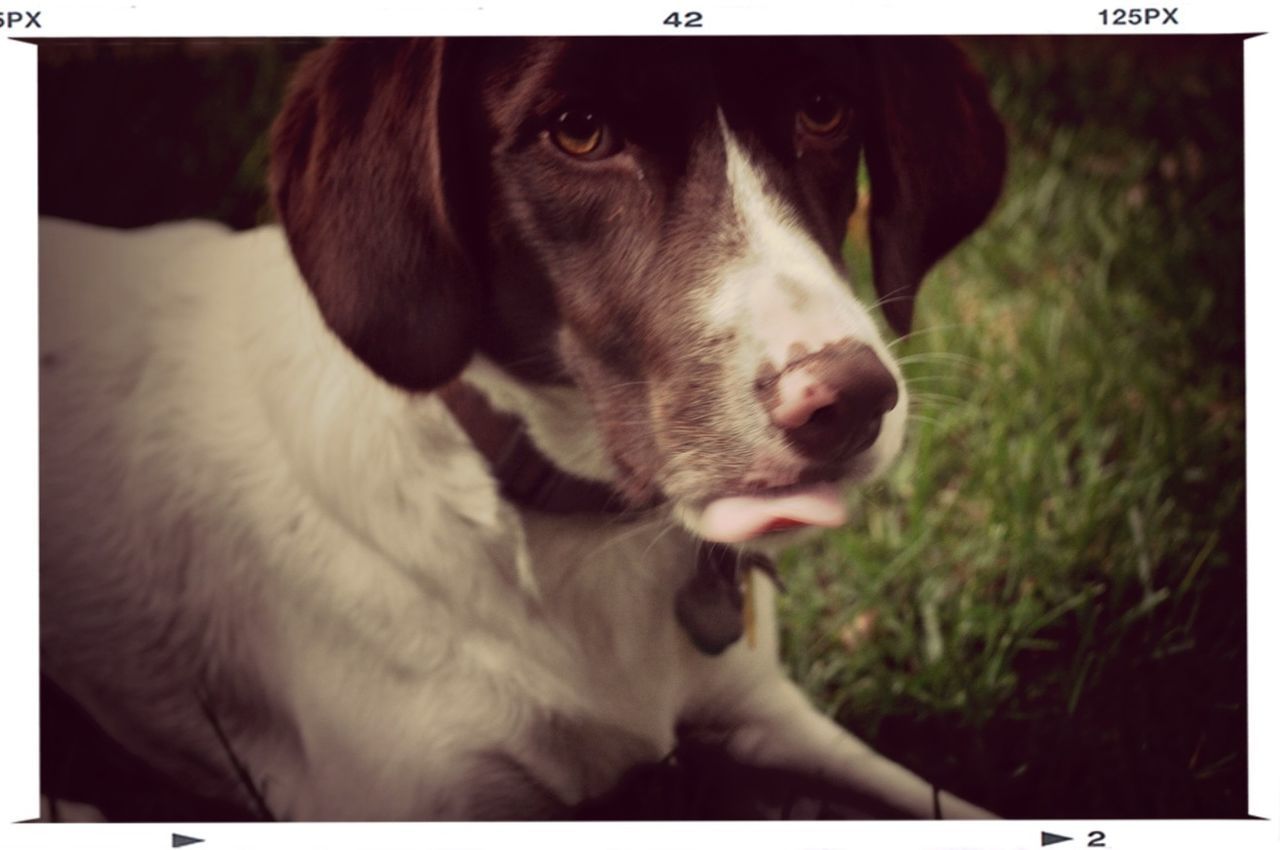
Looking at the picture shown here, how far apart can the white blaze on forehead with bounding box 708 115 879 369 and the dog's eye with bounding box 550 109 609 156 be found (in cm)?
13

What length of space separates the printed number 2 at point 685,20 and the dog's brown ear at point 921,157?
8.0 inches

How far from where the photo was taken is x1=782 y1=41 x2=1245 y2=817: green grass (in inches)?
73.7

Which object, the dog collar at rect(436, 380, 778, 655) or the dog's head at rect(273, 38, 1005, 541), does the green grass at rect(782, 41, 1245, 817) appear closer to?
the dog collar at rect(436, 380, 778, 655)

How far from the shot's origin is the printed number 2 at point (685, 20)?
1.68 metres

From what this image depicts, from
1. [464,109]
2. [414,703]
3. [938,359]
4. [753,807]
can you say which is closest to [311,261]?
[464,109]

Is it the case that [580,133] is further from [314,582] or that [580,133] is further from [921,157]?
[314,582]

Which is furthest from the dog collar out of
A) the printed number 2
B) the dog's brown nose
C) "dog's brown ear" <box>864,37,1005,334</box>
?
the printed number 2

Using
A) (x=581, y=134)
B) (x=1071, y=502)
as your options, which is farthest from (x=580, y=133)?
(x=1071, y=502)

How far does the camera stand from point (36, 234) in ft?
5.88

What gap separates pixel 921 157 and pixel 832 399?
451mm

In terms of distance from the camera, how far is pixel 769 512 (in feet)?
5.02

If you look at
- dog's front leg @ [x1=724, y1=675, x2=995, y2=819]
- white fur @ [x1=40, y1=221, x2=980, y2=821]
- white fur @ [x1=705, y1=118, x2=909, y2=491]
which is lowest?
dog's front leg @ [x1=724, y1=675, x2=995, y2=819]

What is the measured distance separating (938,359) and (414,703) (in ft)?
3.29

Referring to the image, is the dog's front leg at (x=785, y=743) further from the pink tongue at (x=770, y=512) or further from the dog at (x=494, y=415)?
the pink tongue at (x=770, y=512)
